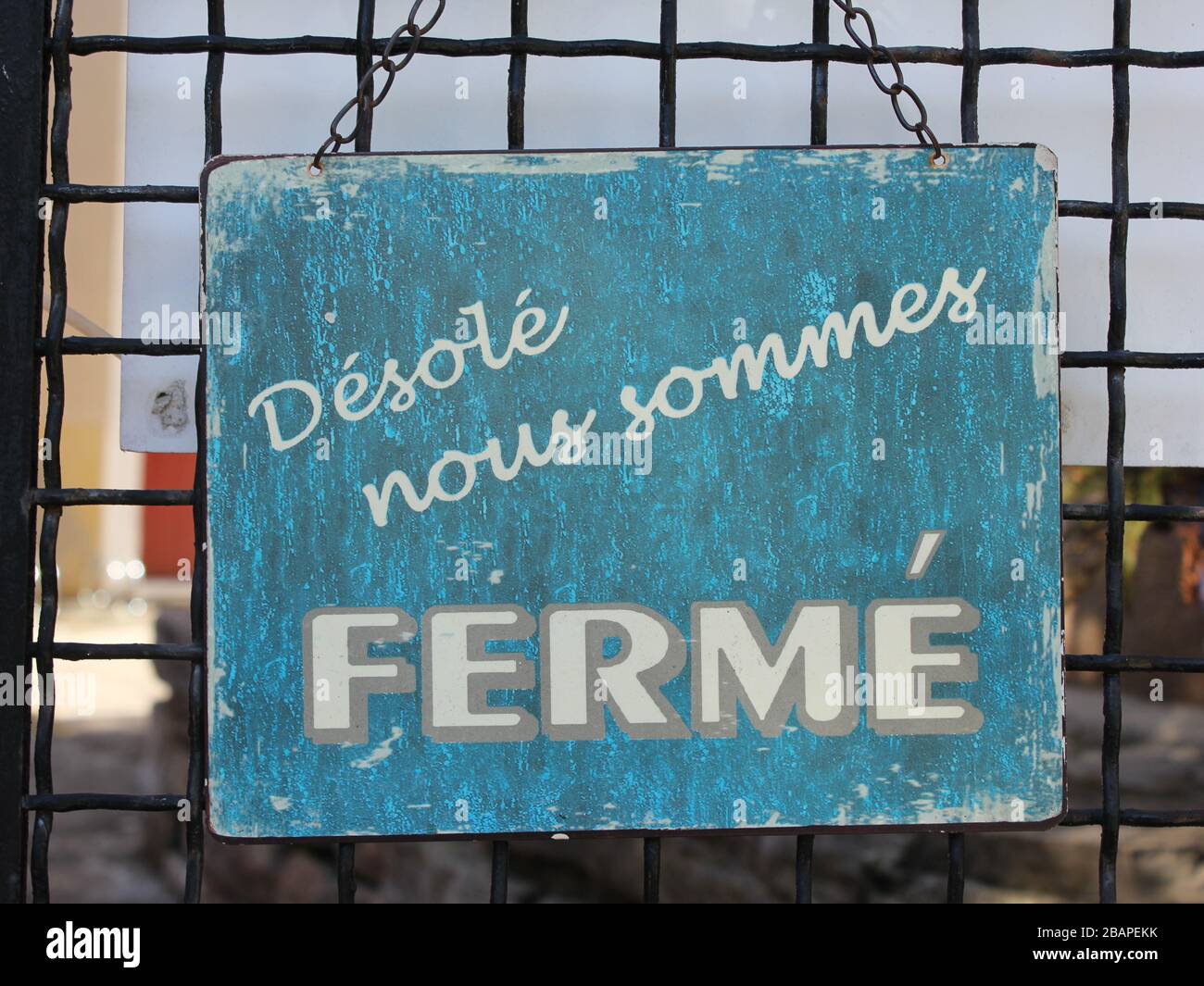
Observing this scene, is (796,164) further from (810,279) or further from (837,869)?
(837,869)

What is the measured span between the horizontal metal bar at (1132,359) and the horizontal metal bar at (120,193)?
1.55 metres

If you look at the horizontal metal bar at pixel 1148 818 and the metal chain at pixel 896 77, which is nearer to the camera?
the metal chain at pixel 896 77

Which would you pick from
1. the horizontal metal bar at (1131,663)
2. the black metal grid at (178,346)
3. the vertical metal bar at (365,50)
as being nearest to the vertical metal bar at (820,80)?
the black metal grid at (178,346)

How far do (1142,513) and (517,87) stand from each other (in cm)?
131

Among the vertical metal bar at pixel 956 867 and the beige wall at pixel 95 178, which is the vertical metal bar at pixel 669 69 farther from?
the vertical metal bar at pixel 956 867

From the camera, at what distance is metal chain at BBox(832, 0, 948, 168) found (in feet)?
5.33

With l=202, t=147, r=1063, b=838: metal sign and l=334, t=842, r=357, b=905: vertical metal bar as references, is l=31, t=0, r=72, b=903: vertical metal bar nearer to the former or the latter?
l=202, t=147, r=1063, b=838: metal sign

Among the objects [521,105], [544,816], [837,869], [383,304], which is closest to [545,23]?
[521,105]

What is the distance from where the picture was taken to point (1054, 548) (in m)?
1.62

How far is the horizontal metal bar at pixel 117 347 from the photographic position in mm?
1752

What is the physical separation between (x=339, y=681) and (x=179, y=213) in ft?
2.93

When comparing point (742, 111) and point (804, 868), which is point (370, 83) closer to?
point (742, 111)

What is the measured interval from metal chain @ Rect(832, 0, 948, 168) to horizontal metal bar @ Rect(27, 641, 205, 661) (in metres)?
1.45

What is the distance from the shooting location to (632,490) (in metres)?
1.63
